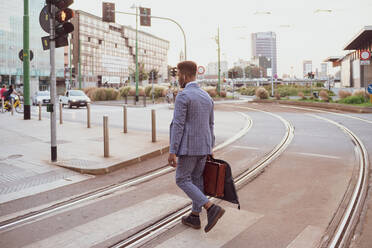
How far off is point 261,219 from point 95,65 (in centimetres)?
10612

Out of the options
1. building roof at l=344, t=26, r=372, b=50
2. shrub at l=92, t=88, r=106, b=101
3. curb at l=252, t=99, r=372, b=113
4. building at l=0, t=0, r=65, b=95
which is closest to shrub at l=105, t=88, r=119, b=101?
shrub at l=92, t=88, r=106, b=101

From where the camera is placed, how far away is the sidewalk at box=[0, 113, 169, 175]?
720 cm

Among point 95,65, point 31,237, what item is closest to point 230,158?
point 31,237

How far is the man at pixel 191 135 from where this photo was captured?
366 centimetres

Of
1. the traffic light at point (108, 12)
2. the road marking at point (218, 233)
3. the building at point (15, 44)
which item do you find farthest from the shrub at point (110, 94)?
the building at point (15, 44)

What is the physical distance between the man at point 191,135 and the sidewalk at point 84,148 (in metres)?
3.39

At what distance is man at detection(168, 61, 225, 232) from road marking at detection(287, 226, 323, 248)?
0.80 m

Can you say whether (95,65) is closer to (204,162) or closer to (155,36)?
(155,36)

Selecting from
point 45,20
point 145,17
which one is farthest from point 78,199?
point 145,17

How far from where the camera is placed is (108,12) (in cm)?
2233

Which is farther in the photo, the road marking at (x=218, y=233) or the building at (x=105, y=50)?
the building at (x=105, y=50)

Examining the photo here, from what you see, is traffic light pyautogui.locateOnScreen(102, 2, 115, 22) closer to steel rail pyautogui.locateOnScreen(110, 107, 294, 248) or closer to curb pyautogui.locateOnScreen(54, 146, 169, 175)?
curb pyautogui.locateOnScreen(54, 146, 169, 175)

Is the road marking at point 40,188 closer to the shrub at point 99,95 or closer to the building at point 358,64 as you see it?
the shrub at point 99,95

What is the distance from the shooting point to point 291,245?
11.6 feet
